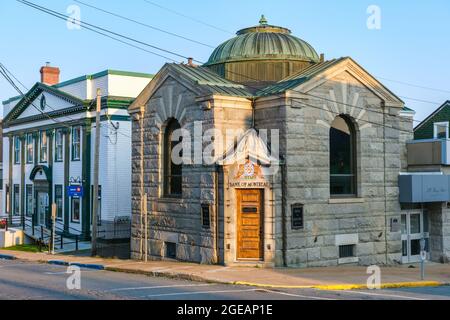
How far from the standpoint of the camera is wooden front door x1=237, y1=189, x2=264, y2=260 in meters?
19.8

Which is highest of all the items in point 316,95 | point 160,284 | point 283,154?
point 316,95

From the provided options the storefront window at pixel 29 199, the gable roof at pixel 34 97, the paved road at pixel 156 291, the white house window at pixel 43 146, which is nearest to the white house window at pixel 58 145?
the white house window at pixel 43 146

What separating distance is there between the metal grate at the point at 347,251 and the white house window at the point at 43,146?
836 inches

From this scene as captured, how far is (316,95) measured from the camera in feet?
68.0

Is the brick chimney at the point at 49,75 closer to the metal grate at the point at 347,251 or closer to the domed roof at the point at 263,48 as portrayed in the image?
the domed roof at the point at 263,48

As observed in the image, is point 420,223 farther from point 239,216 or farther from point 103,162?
point 103,162

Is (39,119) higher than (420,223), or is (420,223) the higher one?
(39,119)

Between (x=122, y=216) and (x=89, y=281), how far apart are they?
13681 millimetres

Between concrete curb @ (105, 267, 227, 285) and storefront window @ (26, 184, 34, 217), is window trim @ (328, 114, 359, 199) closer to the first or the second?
concrete curb @ (105, 267, 227, 285)

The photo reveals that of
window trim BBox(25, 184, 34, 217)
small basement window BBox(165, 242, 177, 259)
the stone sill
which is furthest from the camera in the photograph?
window trim BBox(25, 184, 34, 217)

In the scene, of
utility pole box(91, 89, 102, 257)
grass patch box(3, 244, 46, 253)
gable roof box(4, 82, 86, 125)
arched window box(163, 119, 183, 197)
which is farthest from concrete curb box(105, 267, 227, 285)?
gable roof box(4, 82, 86, 125)

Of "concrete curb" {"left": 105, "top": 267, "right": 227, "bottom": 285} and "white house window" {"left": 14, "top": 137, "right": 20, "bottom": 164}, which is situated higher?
"white house window" {"left": 14, "top": 137, "right": 20, "bottom": 164}

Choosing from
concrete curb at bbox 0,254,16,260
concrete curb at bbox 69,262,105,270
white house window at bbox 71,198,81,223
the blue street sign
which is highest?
the blue street sign
